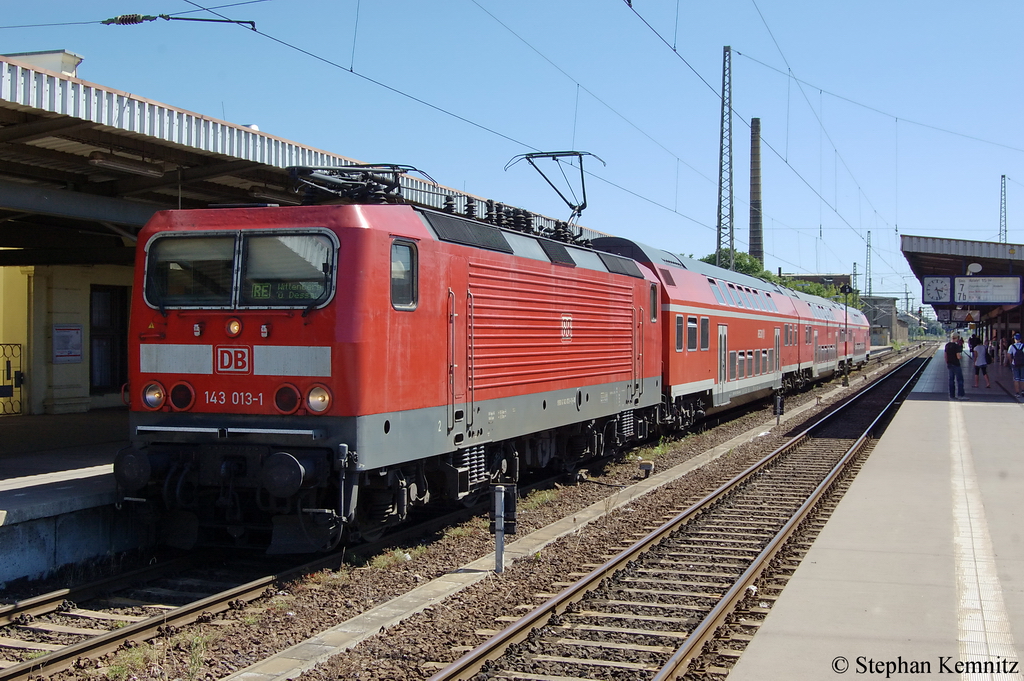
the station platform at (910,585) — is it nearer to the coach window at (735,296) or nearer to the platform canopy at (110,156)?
the platform canopy at (110,156)

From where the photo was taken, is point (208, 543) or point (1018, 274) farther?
point (1018, 274)

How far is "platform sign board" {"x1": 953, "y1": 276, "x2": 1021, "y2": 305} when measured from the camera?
2823 centimetres

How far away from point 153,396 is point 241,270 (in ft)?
4.57

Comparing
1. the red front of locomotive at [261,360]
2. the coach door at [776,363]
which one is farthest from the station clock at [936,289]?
the red front of locomotive at [261,360]

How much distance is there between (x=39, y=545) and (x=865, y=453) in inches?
544

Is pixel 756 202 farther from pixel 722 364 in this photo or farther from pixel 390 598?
pixel 390 598

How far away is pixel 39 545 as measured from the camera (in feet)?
26.1

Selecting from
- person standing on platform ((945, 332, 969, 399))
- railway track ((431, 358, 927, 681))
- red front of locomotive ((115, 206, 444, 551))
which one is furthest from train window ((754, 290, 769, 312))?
red front of locomotive ((115, 206, 444, 551))

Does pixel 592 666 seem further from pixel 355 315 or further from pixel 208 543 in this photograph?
pixel 208 543

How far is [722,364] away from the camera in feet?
67.3

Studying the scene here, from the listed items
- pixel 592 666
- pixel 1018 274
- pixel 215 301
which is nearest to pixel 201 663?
pixel 592 666

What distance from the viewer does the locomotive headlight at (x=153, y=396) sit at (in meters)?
8.12

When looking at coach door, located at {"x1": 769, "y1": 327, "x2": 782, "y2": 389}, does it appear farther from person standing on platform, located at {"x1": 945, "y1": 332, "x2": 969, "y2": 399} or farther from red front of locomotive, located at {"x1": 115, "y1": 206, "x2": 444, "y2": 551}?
red front of locomotive, located at {"x1": 115, "y1": 206, "x2": 444, "y2": 551}

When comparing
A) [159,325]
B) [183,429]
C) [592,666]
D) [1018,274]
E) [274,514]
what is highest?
[1018,274]
